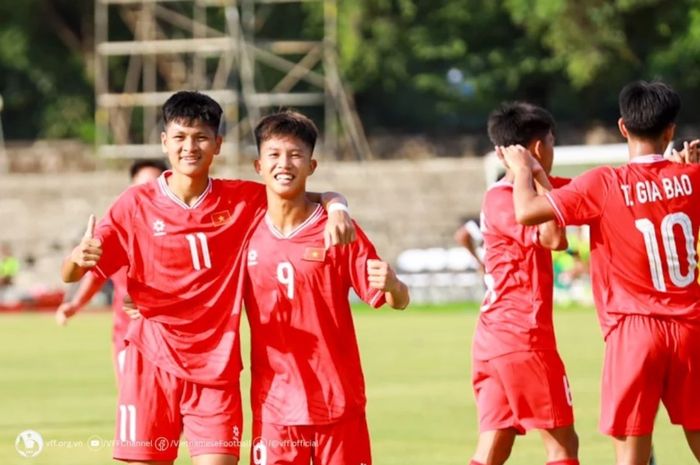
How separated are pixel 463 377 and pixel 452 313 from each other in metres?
12.5

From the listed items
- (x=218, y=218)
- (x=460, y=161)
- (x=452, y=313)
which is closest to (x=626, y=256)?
(x=218, y=218)

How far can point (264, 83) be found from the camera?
153 feet

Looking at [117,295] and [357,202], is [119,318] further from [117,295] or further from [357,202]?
[357,202]

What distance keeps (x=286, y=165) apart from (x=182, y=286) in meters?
0.74

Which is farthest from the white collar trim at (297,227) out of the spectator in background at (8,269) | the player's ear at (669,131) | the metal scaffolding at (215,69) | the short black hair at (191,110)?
the metal scaffolding at (215,69)

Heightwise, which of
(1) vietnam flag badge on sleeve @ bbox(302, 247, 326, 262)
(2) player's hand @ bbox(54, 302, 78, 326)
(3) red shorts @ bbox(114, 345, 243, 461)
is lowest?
(3) red shorts @ bbox(114, 345, 243, 461)

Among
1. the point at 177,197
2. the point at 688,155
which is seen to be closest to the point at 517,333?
the point at 688,155

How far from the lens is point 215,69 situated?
4712cm

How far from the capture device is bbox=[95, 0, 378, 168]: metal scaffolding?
39688 mm

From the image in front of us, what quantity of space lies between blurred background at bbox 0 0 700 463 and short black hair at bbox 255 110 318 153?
24.6 metres

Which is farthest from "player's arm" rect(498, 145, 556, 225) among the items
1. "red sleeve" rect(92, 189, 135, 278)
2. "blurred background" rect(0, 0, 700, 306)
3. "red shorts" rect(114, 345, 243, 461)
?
"blurred background" rect(0, 0, 700, 306)

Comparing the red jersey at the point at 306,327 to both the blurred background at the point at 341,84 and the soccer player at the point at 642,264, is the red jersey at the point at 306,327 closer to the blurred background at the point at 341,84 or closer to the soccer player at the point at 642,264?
the soccer player at the point at 642,264

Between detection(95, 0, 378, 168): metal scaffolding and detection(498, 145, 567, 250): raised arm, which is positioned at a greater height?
detection(95, 0, 378, 168): metal scaffolding

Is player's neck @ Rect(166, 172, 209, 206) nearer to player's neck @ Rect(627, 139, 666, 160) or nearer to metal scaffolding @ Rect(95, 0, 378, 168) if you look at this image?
player's neck @ Rect(627, 139, 666, 160)
